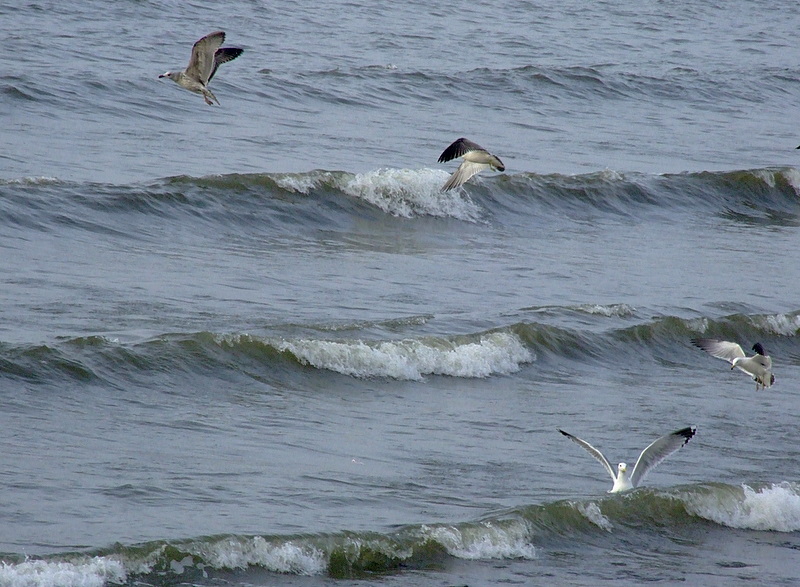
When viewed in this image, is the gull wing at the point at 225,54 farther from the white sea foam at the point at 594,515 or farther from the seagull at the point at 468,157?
the white sea foam at the point at 594,515

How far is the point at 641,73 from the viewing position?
28703 millimetres

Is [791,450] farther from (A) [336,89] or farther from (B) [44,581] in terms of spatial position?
(A) [336,89]

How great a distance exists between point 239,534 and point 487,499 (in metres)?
1.78

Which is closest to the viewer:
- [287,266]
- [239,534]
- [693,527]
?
[239,534]

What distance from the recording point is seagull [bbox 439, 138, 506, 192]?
12023 millimetres

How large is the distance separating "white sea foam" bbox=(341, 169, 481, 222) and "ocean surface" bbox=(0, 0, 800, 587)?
1.7 inches

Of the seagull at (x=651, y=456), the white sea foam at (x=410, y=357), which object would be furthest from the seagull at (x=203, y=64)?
the seagull at (x=651, y=456)

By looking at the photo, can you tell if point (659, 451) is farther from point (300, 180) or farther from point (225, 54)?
point (300, 180)

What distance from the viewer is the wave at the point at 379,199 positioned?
13.8 meters

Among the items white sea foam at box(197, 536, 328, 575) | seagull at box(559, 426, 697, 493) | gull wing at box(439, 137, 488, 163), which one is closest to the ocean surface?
white sea foam at box(197, 536, 328, 575)

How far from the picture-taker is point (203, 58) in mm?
11930

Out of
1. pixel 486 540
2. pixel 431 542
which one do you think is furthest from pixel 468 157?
pixel 431 542

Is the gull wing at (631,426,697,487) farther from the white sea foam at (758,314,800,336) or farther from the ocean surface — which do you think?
the white sea foam at (758,314,800,336)

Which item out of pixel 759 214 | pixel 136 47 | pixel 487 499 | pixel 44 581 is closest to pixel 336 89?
pixel 136 47
